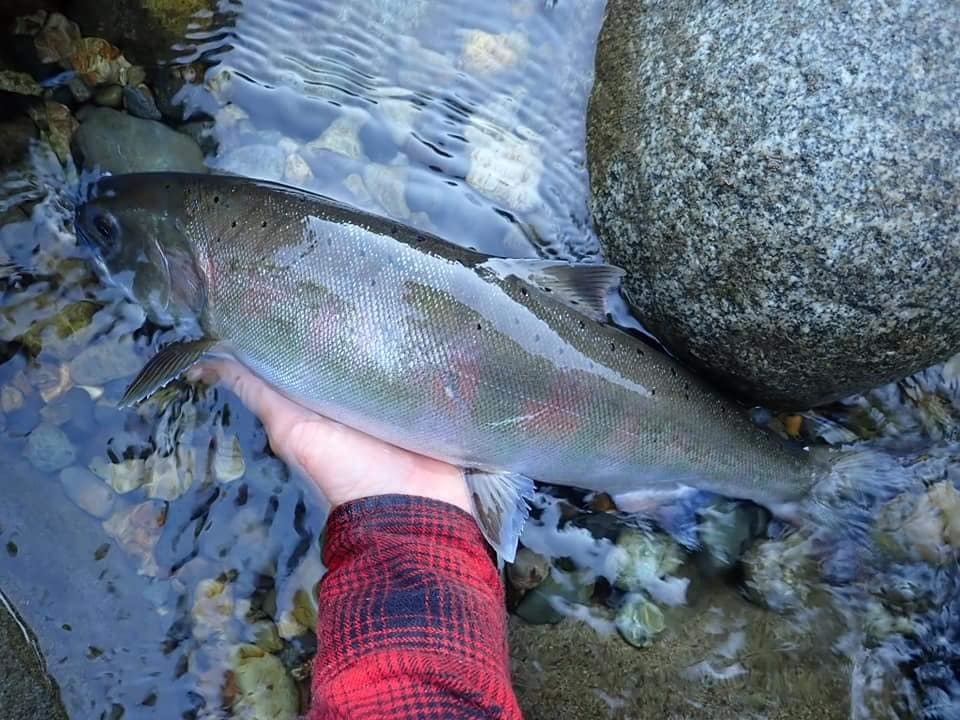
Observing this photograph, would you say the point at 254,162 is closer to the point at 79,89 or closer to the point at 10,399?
the point at 79,89

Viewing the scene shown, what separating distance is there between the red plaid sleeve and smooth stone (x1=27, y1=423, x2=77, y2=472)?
1113 millimetres

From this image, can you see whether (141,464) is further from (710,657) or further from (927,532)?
(927,532)

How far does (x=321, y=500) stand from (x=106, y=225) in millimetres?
1322

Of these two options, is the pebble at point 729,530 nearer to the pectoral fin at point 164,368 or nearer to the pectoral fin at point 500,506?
the pectoral fin at point 500,506

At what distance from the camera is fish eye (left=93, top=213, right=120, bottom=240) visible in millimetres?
2934

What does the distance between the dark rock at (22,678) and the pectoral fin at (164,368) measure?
882 millimetres

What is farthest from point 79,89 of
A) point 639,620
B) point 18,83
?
point 639,620

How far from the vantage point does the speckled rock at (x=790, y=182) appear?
2459 millimetres

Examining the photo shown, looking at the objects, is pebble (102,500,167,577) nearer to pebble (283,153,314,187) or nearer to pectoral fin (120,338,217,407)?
pectoral fin (120,338,217,407)

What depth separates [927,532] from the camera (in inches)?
126

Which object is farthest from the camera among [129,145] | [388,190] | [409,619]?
[388,190]

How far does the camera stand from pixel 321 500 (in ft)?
10.6

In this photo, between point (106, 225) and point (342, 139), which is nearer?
point (106, 225)

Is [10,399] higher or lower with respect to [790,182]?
lower
